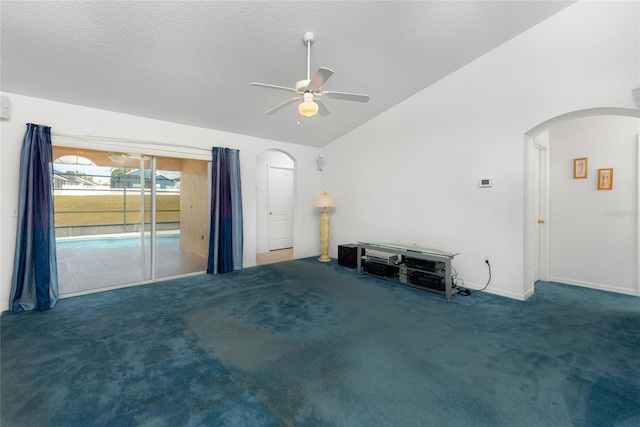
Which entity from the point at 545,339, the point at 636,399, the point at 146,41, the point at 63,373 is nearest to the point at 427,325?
the point at 545,339

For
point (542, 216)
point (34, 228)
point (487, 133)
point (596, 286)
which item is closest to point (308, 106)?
point (487, 133)

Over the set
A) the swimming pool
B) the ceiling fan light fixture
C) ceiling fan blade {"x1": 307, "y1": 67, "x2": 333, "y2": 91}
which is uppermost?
ceiling fan blade {"x1": 307, "y1": 67, "x2": 333, "y2": 91}

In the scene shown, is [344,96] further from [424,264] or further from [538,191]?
[538,191]

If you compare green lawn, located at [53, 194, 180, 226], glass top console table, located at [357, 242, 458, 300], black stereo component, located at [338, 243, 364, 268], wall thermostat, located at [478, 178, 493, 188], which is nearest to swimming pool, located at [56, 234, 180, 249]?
green lawn, located at [53, 194, 180, 226]

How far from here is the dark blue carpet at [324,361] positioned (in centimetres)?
161

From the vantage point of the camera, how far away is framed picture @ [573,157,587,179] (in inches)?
153

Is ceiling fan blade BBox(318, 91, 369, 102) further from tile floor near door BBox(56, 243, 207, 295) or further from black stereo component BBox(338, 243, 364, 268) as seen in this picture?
tile floor near door BBox(56, 243, 207, 295)

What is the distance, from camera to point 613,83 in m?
2.71

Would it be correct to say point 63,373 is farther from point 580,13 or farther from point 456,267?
point 580,13

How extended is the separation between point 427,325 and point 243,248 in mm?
3487

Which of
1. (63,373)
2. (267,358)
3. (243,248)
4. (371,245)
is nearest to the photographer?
(63,373)

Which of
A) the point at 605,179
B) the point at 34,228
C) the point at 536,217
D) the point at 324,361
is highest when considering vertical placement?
the point at 605,179

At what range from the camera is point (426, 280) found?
3740 mm

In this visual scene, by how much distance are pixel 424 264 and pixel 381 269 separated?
755mm
